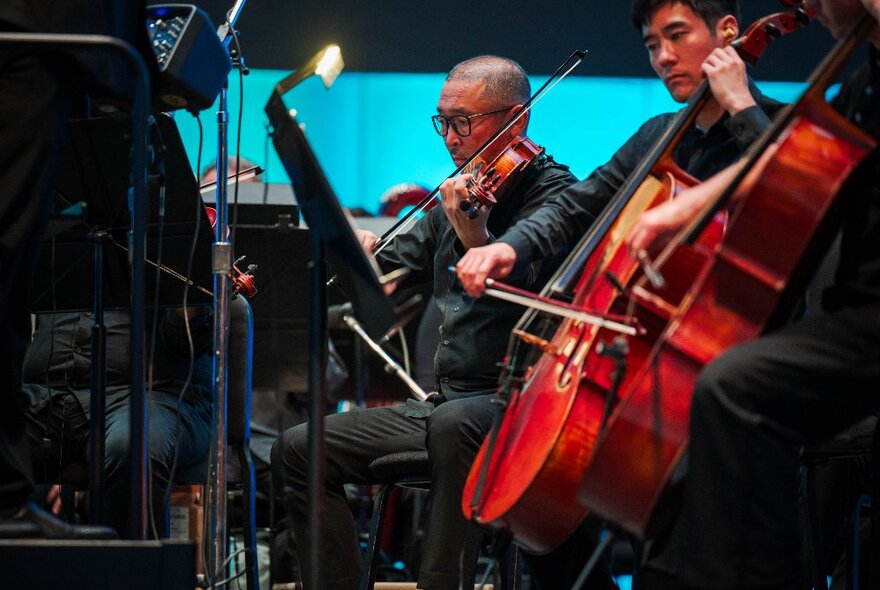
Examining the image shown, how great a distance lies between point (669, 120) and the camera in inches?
103

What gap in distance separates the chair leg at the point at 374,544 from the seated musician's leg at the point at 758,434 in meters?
1.17

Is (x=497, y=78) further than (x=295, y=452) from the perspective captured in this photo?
Yes

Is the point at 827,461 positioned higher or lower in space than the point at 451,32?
lower

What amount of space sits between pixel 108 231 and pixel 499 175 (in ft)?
3.26

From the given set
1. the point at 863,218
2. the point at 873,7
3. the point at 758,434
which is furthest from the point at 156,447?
the point at 873,7

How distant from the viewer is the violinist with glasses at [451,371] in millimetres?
2576

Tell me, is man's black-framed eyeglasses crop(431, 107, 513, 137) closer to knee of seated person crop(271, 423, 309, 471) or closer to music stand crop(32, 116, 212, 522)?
music stand crop(32, 116, 212, 522)

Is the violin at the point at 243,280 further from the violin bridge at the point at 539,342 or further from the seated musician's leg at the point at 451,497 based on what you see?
the violin bridge at the point at 539,342

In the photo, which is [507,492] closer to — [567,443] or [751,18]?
[567,443]

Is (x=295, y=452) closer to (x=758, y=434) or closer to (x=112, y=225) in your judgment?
(x=112, y=225)

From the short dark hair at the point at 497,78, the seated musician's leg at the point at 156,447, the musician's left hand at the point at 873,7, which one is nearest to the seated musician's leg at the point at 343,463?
the seated musician's leg at the point at 156,447

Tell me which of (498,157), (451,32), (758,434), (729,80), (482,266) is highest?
(451,32)

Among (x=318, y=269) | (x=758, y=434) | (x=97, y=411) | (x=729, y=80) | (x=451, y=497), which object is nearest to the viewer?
(x=758, y=434)

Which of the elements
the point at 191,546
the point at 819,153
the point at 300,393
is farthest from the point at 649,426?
the point at 300,393
